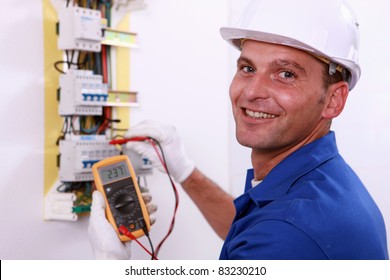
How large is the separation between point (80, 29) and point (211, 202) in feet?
2.52

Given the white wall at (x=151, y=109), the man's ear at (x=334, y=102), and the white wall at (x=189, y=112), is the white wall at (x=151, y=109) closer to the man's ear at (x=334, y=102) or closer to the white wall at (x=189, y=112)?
the white wall at (x=189, y=112)

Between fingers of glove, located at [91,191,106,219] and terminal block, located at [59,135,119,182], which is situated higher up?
terminal block, located at [59,135,119,182]

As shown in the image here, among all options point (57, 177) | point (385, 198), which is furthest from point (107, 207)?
point (385, 198)

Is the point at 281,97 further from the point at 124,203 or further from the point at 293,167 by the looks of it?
the point at 124,203

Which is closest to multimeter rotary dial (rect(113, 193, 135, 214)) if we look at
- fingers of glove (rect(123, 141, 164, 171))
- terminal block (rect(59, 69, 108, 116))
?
fingers of glove (rect(123, 141, 164, 171))

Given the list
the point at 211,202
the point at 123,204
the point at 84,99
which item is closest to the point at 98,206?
the point at 123,204

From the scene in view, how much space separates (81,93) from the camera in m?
1.49

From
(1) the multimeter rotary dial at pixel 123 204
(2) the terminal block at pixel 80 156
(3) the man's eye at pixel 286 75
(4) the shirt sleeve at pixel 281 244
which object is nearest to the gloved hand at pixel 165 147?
(2) the terminal block at pixel 80 156

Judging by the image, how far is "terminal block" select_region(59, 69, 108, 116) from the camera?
1500 millimetres

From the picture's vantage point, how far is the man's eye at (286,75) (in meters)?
1.14

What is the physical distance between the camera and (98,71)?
1.62 m

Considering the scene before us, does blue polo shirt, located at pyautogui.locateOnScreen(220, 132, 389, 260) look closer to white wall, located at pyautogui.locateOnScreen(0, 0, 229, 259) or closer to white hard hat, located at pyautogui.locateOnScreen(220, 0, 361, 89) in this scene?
white hard hat, located at pyautogui.locateOnScreen(220, 0, 361, 89)

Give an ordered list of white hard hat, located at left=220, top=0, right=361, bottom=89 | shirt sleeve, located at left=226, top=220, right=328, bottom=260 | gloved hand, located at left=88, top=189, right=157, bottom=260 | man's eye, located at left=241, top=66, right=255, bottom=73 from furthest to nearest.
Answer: gloved hand, located at left=88, top=189, right=157, bottom=260 → man's eye, located at left=241, top=66, right=255, bottom=73 → white hard hat, located at left=220, top=0, right=361, bottom=89 → shirt sleeve, located at left=226, top=220, right=328, bottom=260

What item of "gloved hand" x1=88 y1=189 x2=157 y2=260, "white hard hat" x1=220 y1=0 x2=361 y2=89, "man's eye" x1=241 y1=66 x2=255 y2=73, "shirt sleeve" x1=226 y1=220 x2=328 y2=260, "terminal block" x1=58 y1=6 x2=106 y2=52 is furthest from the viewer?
"terminal block" x1=58 y1=6 x2=106 y2=52
